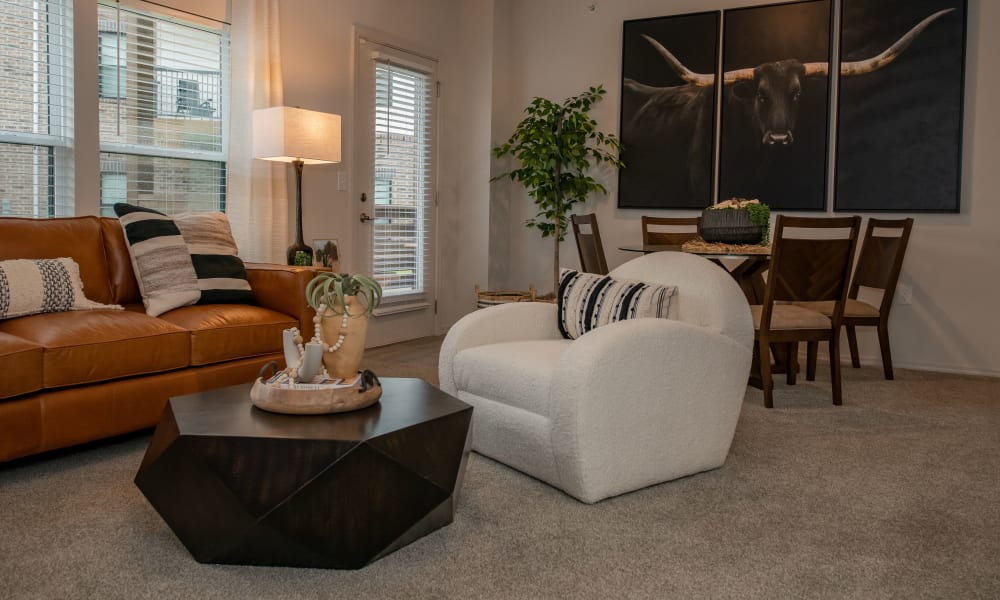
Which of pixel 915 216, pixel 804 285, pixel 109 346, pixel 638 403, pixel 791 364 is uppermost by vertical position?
pixel 915 216

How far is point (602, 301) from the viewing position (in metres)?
2.80

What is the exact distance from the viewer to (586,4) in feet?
18.7

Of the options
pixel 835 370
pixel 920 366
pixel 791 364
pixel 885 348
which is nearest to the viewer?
pixel 835 370

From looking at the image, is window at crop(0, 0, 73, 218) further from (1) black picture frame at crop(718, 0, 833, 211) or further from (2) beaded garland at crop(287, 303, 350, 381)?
(1) black picture frame at crop(718, 0, 833, 211)

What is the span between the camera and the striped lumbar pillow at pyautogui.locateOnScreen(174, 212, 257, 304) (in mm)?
3367

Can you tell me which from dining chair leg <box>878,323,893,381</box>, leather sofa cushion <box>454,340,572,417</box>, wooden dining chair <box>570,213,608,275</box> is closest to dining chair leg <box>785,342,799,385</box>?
dining chair leg <box>878,323,893,381</box>

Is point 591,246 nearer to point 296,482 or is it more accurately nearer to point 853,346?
point 853,346

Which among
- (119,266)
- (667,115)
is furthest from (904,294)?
(119,266)

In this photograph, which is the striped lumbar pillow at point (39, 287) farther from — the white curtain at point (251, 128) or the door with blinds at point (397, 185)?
the door with blinds at point (397, 185)

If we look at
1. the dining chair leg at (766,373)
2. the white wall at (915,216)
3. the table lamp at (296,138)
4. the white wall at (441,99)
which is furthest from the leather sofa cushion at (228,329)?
the white wall at (915,216)

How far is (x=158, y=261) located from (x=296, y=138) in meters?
1.00

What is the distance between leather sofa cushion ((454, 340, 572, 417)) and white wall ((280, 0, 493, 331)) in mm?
2231

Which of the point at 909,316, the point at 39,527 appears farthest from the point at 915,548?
the point at 909,316

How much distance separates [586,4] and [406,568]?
483 cm
